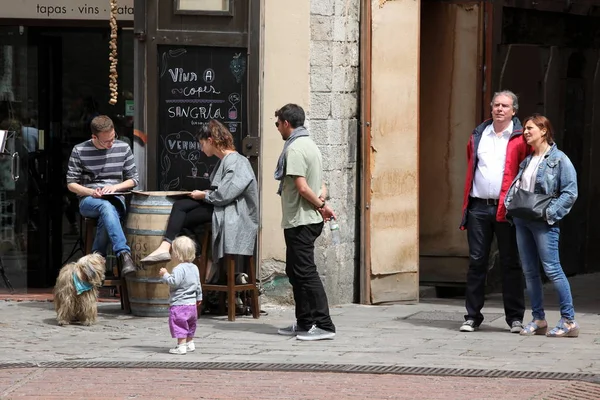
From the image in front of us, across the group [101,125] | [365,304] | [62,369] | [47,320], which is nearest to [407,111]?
[365,304]

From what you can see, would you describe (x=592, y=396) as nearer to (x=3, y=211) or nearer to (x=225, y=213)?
(x=225, y=213)

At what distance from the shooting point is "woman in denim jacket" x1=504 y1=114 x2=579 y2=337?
9.82 meters

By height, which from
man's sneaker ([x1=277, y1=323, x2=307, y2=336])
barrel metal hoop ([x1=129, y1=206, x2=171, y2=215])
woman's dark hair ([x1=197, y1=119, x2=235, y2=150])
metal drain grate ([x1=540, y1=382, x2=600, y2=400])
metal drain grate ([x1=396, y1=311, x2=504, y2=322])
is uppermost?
woman's dark hair ([x1=197, y1=119, x2=235, y2=150])

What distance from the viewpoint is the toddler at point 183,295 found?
30.3ft

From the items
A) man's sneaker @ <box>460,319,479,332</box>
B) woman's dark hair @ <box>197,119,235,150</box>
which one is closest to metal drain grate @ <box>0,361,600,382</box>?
man's sneaker @ <box>460,319,479,332</box>

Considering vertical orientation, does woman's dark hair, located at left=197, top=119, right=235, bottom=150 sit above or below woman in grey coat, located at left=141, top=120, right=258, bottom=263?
above

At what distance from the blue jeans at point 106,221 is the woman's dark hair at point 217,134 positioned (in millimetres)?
955

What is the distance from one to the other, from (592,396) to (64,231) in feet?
21.6

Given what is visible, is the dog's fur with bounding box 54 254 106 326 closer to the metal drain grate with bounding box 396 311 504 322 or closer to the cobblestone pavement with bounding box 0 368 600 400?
the cobblestone pavement with bounding box 0 368 600 400

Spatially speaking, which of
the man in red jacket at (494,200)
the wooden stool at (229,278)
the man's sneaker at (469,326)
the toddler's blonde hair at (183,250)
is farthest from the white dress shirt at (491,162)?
the toddler's blonde hair at (183,250)

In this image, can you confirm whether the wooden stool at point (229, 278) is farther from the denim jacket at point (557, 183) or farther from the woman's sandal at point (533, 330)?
the denim jacket at point (557, 183)

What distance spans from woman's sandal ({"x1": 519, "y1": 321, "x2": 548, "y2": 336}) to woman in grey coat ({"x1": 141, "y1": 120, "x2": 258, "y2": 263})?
222 centimetres

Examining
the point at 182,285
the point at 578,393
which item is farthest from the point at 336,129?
the point at 578,393

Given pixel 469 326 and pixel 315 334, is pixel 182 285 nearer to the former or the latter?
pixel 315 334
